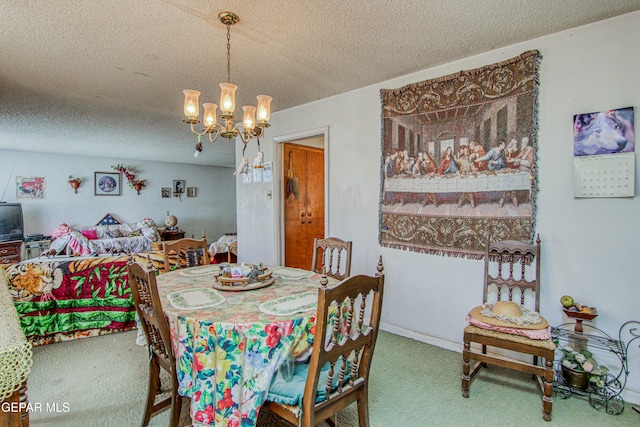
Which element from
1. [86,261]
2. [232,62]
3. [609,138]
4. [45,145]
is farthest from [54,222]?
[609,138]

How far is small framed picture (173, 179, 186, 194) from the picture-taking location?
8.85 metres

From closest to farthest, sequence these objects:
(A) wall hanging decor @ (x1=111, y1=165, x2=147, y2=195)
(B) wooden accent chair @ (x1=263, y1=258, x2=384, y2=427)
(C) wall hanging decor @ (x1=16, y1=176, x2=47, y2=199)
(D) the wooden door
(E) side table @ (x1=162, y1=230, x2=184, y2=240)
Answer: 1. (B) wooden accent chair @ (x1=263, y1=258, x2=384, y2=427)
2. (D) the wooden door
3. (C) wall hanging decor @ (x1=16, y1=176, x2=47, y2=199)
4. (A) wall hanging decor @ (x1=111, y1=165, x2=147, y2=195)
5. (E) side table @ (x1=162, y1=230, x2=184, y2=240)

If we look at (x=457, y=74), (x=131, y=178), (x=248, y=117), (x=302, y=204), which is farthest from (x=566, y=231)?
(x=131, y=178)

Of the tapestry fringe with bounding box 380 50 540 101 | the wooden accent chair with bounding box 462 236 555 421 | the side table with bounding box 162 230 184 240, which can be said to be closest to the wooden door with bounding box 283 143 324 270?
the tapestry fringe with bounding box 380 50 540 101

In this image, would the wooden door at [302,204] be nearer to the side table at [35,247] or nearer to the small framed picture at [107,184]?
the side table at [35,247]

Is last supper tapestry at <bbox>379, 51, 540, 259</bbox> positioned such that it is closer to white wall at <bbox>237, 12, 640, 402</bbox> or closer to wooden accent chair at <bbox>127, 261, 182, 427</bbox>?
white wall at <bbox>237, 12, 640, 402</bbox>

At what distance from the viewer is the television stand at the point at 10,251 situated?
584cm

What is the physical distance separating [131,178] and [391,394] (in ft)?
26.2

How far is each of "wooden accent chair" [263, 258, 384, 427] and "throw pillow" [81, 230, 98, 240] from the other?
699 cm

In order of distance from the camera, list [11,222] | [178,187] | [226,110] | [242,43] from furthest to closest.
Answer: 1. [178,187]
2. [11,222]
3. [242,43]
4. [226,110]

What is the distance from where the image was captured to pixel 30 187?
6785 millimetres

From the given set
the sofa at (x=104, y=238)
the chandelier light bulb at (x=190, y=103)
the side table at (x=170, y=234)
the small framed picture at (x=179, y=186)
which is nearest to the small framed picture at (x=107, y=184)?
Answer: the sofa at (x=104, y=238)

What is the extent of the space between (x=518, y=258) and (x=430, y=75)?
166 cm

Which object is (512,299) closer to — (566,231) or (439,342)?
(566,231)
